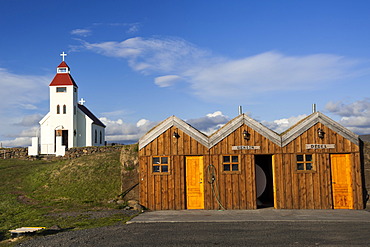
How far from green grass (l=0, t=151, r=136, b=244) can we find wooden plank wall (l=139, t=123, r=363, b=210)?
2660 millimetres

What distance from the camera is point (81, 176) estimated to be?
2236cm

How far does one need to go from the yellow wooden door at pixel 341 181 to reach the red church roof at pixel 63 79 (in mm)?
33858

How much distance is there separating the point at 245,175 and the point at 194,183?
98.6 inches

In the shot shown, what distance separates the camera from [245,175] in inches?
647

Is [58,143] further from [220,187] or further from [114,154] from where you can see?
[220,187]

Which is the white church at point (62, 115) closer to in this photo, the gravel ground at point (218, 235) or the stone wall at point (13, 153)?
the stone wall at point (13, 153)

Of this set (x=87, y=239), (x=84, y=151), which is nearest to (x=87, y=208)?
(x=87, y=239)

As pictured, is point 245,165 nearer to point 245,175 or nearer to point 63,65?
point 245,175

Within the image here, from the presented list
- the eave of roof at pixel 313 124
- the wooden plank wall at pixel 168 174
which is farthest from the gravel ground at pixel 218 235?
the eave of roof at pixel 313 124

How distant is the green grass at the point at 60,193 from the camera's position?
46.9 ft

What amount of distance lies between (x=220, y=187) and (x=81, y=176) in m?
10.4

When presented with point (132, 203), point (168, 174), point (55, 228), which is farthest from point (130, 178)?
point (55, 228)

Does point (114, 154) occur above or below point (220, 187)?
above

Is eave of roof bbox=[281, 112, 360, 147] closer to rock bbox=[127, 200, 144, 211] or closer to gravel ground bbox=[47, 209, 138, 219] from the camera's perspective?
rock bbox=[127, 200, 144, 211]
